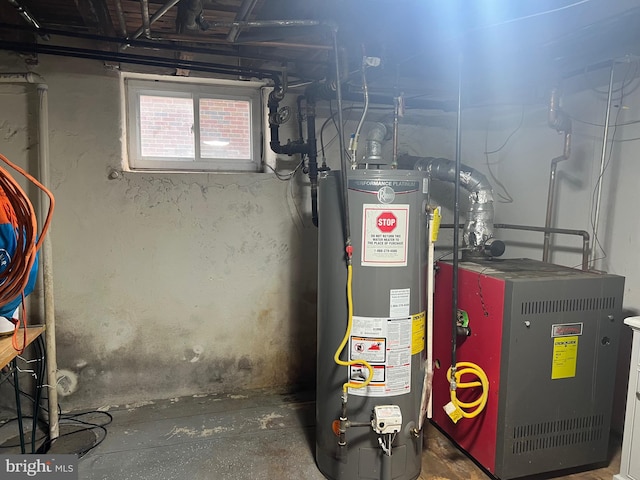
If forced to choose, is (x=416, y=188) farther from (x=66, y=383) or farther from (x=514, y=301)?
(x=66, y=383)

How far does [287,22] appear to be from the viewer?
75.3 inches

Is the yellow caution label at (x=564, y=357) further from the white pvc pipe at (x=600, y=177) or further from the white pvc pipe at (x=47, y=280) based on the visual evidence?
the white pvc pipe at (x=47, y=280)

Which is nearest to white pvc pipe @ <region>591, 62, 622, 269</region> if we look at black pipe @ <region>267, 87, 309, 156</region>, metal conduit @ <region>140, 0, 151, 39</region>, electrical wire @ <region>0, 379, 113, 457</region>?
black pipe @ <region>267, 87, 309, 156</region>

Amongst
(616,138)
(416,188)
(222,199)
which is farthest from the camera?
(222,199)

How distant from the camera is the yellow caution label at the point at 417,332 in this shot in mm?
1887

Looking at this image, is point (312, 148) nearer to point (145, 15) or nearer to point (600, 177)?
point (145, 15)

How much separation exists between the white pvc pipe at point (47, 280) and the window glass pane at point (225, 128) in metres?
0.83

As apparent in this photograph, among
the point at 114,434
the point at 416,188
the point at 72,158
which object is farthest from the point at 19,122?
the point at 416,188

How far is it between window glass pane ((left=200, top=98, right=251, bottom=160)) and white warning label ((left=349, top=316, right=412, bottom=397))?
1503 mm

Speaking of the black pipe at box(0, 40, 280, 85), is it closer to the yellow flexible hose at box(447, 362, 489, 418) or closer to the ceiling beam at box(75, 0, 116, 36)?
the ceiling beam at box(75, 0, 116, 36)

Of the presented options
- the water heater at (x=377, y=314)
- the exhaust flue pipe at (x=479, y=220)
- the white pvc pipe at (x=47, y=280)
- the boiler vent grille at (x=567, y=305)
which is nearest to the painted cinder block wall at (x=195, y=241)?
the white pvc pipe at (x=47, y=280)

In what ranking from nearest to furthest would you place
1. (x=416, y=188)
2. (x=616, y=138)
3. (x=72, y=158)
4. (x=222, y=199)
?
(x=416, y=188) → (x=616, y=138) → (x=72, y=158) → (x=222, y=199)

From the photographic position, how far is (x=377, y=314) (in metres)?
1.83

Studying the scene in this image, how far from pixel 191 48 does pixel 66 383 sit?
2050mm
